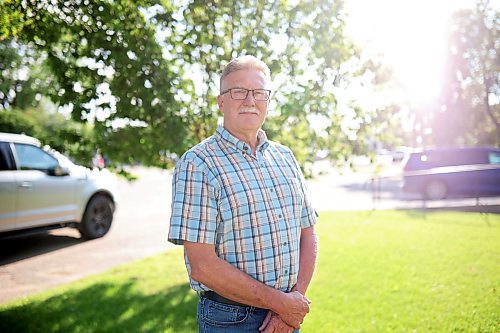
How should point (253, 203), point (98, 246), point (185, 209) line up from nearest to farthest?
point (185, 209) → point (253, 203) → point (98, 246)

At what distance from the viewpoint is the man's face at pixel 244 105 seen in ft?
6.66

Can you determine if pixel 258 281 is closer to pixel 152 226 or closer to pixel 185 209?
pixel 185 209

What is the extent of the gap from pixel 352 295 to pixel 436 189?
9.62m

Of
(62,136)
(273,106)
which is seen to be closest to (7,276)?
(62,136)

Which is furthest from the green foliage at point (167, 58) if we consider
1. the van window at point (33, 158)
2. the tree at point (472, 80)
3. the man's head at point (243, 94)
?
the tree at point (472, 80)

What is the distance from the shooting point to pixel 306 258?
223 cm

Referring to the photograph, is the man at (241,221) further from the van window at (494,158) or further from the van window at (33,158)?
the van window at (494,158)

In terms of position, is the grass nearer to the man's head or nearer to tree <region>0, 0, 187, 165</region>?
tree <region>0, 0, 187, 165</region>

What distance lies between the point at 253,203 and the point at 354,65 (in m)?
3.09

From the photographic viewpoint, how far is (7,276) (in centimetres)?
571

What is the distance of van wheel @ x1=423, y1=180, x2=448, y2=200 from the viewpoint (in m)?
12.8

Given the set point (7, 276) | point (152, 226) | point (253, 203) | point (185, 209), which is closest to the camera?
point (185, 209)

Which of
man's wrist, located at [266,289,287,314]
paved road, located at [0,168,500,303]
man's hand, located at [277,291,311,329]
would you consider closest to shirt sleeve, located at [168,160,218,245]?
man's wrist, located at [266,289,287,314]

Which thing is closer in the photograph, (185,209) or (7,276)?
(185,209)
